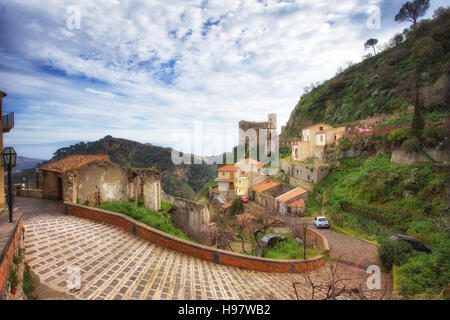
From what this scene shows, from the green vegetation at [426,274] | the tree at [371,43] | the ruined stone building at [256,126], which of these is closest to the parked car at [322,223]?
the green vegetation at [426,274]

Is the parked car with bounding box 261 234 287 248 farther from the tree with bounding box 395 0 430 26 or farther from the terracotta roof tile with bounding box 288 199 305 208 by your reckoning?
the tree with bounding box 395 0 430 26

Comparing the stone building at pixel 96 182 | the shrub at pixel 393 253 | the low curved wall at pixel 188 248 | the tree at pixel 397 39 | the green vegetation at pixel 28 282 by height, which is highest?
the tree at pixel 397 39

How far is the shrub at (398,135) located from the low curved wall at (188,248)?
53.9 ft

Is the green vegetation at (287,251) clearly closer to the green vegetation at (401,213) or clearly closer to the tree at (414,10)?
the green vegetation at (401,213)

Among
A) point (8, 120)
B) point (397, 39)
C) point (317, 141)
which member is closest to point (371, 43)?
point (397, 39)

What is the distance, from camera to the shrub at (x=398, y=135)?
18.0m

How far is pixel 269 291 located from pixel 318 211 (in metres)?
18.0

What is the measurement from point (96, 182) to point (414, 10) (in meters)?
60.8

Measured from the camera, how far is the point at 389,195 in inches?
597

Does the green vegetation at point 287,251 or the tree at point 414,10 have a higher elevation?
the tree at point 414,10

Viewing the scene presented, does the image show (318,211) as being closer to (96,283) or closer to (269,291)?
(269,291)

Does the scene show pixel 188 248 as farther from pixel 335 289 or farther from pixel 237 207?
pixel 237 207

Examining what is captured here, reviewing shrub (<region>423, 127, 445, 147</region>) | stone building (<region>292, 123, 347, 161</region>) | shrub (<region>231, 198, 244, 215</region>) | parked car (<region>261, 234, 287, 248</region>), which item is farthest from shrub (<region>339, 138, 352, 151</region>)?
parked car (<region>261, 234, 287, 248</region>)

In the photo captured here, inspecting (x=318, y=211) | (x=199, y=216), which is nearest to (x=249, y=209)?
(x=318, y=211)
